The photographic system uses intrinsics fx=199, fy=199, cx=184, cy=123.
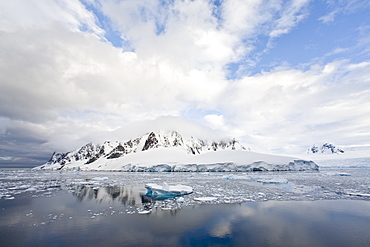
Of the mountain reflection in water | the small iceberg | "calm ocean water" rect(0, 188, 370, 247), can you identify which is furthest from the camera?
the small iceberg

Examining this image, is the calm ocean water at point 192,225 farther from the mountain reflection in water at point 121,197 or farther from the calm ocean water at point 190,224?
the mountain reflection in water at point 121,197

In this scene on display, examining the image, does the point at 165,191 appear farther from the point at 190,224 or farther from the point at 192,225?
the point at 192,225

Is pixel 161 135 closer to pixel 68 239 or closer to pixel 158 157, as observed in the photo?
pixel 158 157

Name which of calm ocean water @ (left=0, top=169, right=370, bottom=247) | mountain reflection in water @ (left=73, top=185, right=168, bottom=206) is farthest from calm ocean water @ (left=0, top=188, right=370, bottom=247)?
mountain reflection in water @ (left=73, top=185, right=168, bottom=206)

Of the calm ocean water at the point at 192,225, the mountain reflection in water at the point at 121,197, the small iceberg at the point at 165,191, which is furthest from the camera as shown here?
the small iceberg at the point at 165,191

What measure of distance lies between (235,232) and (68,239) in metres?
4.82

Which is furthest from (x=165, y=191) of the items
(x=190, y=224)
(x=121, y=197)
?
(x=190, y=224)

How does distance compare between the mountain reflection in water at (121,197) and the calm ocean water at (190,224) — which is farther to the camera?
the mountain reflection in water at (121,197)

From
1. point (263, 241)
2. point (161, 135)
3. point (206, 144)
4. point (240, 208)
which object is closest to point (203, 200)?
point (240, 208)

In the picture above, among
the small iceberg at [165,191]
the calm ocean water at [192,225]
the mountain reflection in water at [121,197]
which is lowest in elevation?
the calm ocean water at [192,225]

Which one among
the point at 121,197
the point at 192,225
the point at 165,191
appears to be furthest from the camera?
the point at 121,197

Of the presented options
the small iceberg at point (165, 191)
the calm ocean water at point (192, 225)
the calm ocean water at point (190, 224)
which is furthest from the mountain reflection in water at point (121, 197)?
the calm ocean water at point (192, 225)

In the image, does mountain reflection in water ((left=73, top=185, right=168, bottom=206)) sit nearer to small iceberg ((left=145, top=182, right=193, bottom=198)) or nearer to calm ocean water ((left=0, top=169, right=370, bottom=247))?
small iceberg ((left=145, top=182, right=193, bottom=198))

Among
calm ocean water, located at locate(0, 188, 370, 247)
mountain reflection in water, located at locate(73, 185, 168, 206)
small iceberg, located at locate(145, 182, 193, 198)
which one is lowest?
calm ocean water, located at locate(0, 188, 370, 247)
